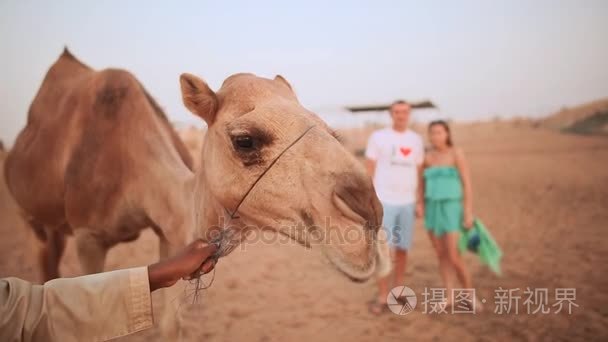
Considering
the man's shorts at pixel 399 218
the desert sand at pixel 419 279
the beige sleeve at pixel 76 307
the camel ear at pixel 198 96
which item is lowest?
the desert sand at pixel 419 279

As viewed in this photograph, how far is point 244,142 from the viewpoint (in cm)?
177

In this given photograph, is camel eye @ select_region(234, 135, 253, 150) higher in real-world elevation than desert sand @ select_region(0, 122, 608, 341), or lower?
higher

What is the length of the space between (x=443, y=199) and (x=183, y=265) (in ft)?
11.3

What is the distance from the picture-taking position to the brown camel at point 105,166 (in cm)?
274

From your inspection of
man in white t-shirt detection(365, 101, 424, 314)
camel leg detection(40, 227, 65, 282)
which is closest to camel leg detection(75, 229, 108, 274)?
camel leg detection(40, 227, 65, 282)

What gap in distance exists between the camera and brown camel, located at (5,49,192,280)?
274cm

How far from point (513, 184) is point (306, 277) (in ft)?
27.7

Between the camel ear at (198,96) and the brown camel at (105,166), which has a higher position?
the camel ear at (198,96)

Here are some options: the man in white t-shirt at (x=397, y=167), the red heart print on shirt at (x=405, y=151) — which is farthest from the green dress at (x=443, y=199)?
the red heart print on shirt at (x=405, y=151)

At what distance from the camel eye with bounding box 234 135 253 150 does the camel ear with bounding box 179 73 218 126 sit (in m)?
0.31

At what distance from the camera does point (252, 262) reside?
6543 millimetres

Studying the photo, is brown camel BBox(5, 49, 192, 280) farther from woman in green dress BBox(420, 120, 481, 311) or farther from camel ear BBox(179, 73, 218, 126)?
woman in green dress BBox(420, 120, 481, 311)

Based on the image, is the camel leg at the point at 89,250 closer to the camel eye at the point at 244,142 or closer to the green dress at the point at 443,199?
the camel eye at the point at 244,142

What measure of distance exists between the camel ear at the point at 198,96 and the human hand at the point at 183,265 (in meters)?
0.67
